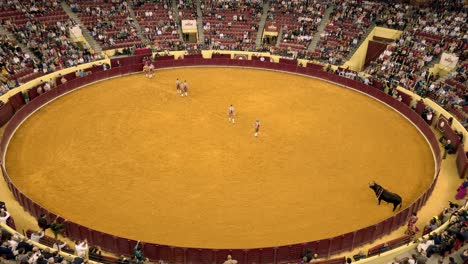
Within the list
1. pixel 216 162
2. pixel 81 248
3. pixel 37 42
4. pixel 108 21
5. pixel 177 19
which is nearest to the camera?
pixel 81 248

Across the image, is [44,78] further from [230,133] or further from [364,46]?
[364,46]

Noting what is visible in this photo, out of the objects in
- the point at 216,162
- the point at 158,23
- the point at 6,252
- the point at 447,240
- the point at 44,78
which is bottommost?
the point at 216,162

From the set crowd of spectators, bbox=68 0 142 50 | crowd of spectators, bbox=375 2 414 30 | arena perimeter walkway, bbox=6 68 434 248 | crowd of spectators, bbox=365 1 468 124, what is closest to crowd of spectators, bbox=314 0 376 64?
crowd of spectators, bbox=375 2 414 30

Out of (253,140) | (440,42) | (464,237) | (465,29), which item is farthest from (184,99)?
(465,29)

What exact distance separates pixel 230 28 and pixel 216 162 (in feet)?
89.7

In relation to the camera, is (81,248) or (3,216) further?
(3,216)

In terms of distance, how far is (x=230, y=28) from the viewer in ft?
157

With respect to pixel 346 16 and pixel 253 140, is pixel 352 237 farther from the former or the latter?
pixel 346 16

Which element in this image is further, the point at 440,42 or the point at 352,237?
the point at 440,42

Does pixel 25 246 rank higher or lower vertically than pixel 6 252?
lower

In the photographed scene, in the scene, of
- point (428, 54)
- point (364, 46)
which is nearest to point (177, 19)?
point (364, 46)

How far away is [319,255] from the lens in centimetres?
1792

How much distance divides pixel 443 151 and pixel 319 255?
14.3 m

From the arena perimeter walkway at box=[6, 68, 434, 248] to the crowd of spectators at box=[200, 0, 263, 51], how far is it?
11642 millimetres
